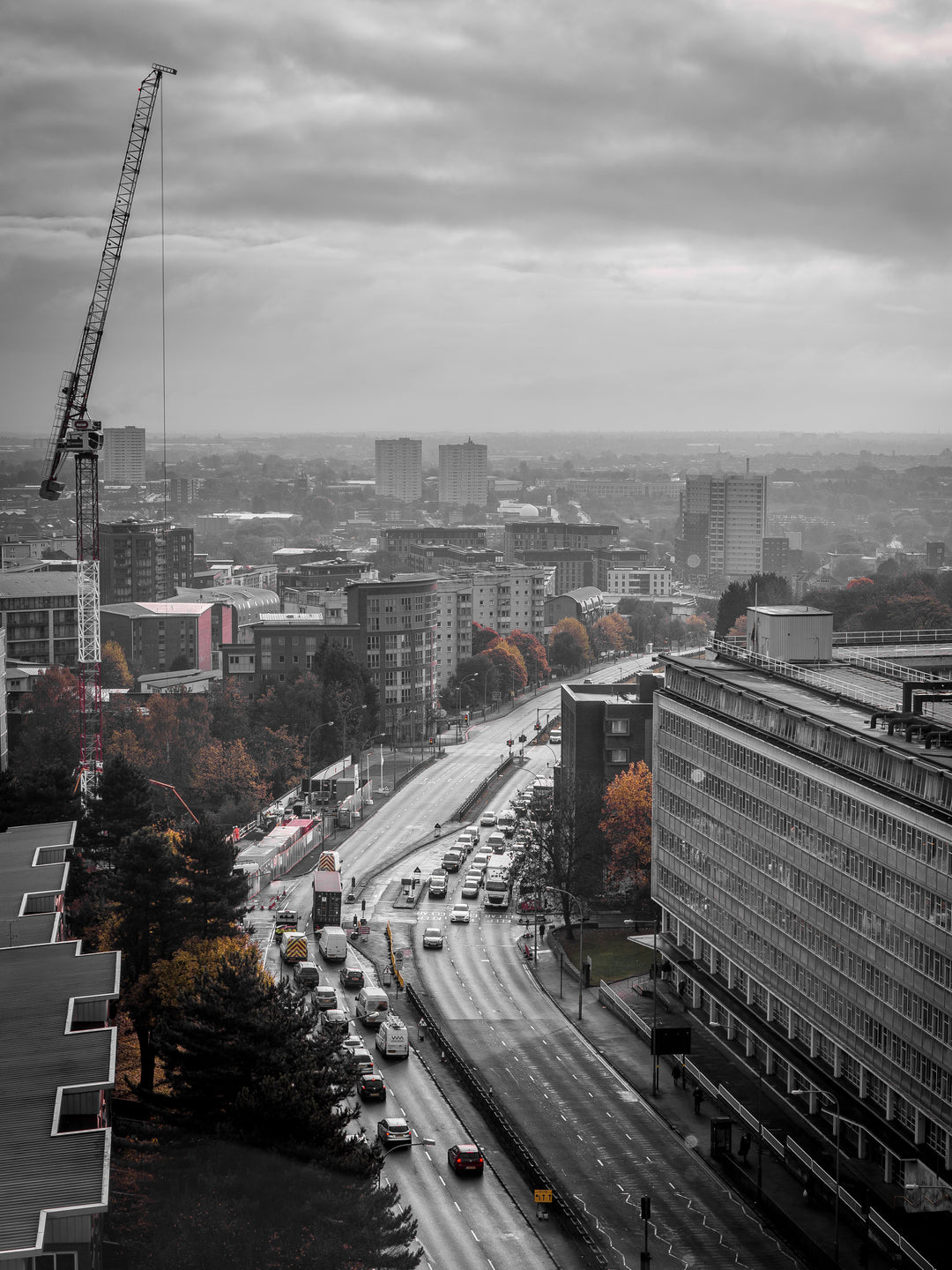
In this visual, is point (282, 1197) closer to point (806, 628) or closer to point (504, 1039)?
point (504, 1039)

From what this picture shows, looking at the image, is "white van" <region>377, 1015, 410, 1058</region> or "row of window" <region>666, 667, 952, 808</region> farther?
"white van" <region>377, 1015, 410, 1058</region>

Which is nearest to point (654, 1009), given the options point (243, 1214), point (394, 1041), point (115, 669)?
point (394, 1041)

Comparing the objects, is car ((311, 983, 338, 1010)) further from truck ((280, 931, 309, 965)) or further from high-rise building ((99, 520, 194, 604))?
high-rise building ((99, 520, 194, 604))

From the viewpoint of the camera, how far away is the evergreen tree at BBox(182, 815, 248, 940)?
3322 centimetres

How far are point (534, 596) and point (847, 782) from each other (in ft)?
271

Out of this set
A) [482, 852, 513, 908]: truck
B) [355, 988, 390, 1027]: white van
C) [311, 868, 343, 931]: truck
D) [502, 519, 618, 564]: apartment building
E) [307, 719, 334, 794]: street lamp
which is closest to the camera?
[355, 988, 390, 1027]: white van

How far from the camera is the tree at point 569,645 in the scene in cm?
10869

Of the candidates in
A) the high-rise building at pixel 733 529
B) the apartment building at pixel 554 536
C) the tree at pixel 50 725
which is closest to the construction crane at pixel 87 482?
the tree at pixel 50 725

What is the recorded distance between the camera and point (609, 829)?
152ft

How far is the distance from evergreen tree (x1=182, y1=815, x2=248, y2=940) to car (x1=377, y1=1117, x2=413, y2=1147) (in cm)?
609

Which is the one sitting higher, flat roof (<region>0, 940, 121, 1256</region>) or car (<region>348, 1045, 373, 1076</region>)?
flat roof (<region>0, 940, 121, 1256</region>)

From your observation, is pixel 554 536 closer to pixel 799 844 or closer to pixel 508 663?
pixel 508 663

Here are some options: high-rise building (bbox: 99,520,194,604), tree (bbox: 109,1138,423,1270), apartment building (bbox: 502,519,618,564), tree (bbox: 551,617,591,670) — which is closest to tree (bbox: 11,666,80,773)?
tree (bbox: 109,1138,423,1270)

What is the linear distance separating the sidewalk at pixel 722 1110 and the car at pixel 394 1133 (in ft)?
17.7
